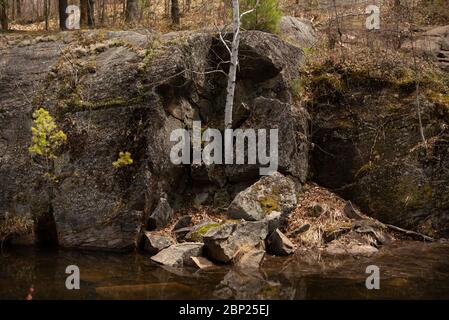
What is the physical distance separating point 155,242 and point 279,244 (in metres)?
2.49

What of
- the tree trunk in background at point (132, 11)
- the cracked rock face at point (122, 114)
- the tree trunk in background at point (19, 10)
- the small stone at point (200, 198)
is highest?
the tree trunk in background at point (19, 10)

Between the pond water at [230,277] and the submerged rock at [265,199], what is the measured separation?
118 cm

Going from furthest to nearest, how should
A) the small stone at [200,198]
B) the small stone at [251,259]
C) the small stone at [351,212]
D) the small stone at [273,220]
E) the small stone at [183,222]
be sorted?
1. the small stone at [200,198]
2. the small stone at [351,212]
3. the small stone at [183,222]
4. the small stone at [273,220]
5. the small stone at [251,259]

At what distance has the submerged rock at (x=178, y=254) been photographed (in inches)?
320

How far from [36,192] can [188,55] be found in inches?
192

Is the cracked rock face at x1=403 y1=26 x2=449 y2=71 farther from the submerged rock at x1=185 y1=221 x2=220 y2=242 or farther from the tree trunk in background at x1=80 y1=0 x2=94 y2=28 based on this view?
the tree trunk in background at x1=80 y1=0 x2=94 y2=28

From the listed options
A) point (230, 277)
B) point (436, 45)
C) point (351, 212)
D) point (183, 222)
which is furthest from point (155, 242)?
point (436, 45)

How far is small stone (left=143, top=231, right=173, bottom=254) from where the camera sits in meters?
9.01

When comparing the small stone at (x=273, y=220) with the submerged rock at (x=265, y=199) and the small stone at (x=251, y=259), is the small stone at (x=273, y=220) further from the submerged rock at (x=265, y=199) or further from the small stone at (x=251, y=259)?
the small stone at (x=251, y=259)

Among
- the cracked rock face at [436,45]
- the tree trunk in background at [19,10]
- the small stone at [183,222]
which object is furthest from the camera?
the tree trunk in background at [19,10]

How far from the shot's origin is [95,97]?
10.7m

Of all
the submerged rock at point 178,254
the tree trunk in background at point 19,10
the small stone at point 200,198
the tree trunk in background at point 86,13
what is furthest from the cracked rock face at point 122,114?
the tree trunk in background at point 19,10

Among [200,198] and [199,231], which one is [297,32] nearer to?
[200,198]
